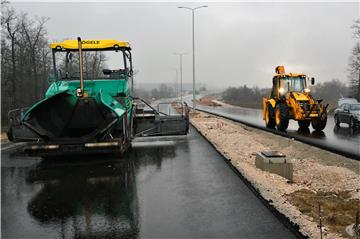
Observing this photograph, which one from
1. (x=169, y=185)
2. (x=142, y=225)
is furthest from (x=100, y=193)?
(x=142, y=225)

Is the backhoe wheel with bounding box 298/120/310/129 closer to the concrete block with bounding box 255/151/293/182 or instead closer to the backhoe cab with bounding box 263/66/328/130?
the backhoe cab with bounding box 263/66/328/130

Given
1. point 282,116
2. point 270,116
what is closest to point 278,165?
point 282,116

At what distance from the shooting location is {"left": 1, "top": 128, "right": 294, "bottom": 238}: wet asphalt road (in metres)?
5.41

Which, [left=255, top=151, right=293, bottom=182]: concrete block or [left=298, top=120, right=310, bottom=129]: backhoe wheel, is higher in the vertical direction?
[left=255, top=151, right=293, bottom=182]: concrete block

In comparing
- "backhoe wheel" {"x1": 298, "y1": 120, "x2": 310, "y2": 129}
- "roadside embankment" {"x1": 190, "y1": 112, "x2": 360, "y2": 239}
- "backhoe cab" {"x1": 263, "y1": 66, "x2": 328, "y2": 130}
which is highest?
"backhoe cab" {"x1": 263, "y1": 66, "x2": 328, "y2": 130}

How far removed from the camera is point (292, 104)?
62.6ft

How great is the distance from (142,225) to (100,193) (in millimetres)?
2113

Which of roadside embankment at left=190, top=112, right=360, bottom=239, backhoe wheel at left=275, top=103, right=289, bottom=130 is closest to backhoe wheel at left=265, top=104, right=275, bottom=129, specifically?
backhoe wheel at left=275, top=103, right=289, bottom=130

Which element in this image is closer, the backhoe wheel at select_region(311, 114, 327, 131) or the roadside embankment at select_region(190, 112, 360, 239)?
Result: the roadside embankment at select_region(190, 112, 360, 239)

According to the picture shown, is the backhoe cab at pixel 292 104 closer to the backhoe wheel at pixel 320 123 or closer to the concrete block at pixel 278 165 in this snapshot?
the backhoe wheel at pixel 320 123

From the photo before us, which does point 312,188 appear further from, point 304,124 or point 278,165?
point 304,124

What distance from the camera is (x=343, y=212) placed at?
6.25 meters

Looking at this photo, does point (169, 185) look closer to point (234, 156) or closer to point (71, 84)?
point (234, 156)

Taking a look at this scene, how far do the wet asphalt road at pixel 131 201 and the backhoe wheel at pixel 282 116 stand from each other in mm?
9172
